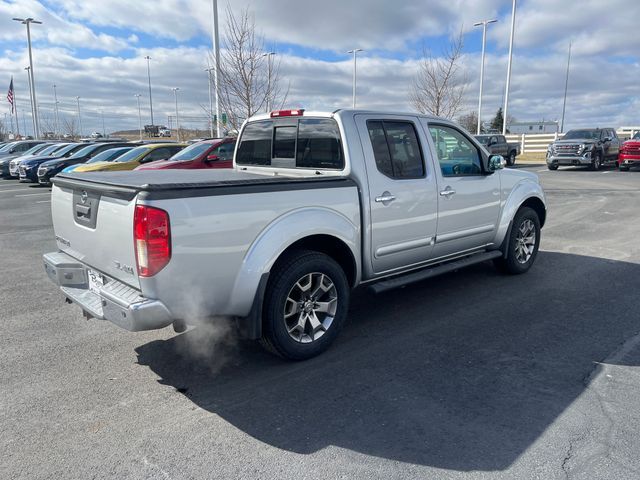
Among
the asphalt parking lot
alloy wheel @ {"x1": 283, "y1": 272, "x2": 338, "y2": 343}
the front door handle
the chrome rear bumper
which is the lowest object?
the asphalt parking lot

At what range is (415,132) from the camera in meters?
4.96

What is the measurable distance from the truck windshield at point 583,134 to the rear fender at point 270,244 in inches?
930

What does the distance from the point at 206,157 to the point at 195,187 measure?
30.0ft

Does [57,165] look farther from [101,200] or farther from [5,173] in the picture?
[101,200]

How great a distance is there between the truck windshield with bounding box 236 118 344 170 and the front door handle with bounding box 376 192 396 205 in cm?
43

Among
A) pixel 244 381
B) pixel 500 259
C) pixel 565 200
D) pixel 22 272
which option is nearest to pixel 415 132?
pixel 500 259

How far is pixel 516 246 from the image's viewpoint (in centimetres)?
627

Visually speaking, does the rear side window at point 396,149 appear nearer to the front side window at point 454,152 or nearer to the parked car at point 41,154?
the front side window at point 454,152

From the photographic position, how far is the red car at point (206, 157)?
38.9 feet

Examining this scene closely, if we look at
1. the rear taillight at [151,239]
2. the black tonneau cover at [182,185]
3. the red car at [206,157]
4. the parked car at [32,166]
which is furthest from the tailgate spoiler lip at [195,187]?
the parked car at [32,166]

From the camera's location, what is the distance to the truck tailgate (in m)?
3.29

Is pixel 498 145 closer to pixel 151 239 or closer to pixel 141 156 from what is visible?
pixel 141 156

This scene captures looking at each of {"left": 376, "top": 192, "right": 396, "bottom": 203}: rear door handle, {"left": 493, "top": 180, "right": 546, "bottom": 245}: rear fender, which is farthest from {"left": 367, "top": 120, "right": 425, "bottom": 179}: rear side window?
{"left": 493, "top": 180, "right": 546, "bottom": 245}: rear fender

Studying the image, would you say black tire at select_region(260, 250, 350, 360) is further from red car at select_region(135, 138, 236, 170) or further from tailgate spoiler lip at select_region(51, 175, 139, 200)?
red car at select_region(135, 138, 236, 170)
